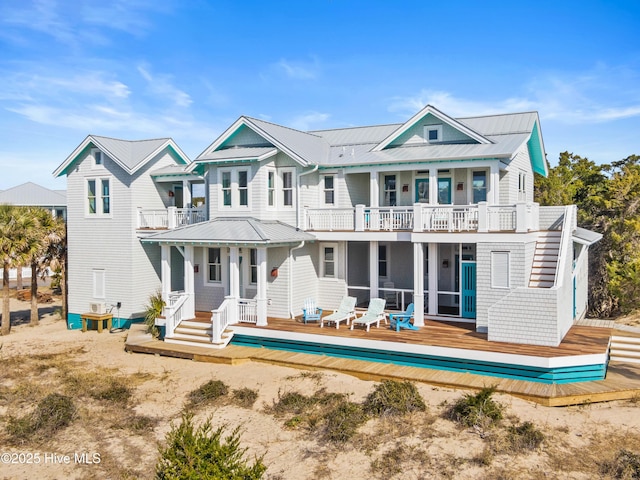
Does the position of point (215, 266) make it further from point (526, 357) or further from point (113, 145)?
point (526, 357)

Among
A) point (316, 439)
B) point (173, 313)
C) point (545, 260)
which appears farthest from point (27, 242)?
point (545, 260)

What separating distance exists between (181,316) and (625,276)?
61.5 ft

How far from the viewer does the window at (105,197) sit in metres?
24.5

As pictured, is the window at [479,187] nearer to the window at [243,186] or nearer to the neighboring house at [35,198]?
the window at [243,186]

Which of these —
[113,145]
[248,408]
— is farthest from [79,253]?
[248,408]

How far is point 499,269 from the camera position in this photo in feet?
57.6

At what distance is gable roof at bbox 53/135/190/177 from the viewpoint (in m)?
23.6

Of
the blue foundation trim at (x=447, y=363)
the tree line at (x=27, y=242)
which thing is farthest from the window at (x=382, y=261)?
the tree line at (x=27, y=242)

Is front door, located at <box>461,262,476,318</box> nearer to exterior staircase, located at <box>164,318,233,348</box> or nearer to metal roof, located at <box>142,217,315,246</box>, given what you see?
metal roof, located at <box>142,217,315,246</box>

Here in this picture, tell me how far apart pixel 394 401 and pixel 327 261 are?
9922mm

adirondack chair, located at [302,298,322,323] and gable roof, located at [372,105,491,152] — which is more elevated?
gable roof, located at [372,105,491,152]

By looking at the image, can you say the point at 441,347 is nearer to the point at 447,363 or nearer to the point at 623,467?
the point at 447,363

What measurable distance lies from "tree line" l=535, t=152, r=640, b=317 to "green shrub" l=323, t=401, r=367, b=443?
53.6 feet

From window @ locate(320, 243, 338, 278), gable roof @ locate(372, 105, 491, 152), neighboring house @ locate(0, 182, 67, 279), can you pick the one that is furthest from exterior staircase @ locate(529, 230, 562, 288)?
neighboring house @ locate(0, 182, 67, 279)
